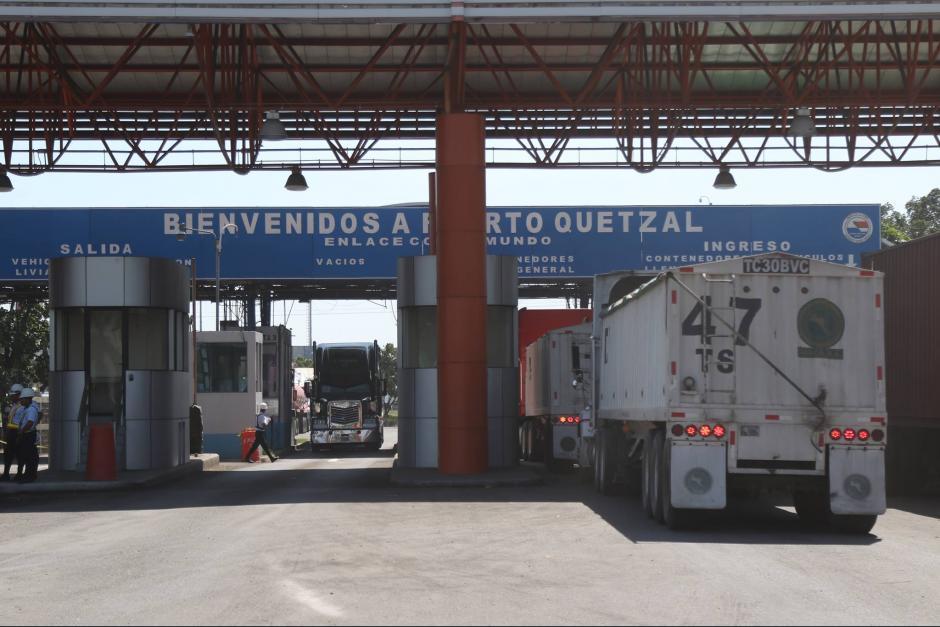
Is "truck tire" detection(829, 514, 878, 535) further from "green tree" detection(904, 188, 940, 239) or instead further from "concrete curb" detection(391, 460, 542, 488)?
"green tree" detection(904, 188, 940, 239)

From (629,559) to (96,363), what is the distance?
54.1ft

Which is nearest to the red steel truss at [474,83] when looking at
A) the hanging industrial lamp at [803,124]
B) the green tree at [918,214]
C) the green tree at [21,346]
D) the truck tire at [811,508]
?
the hanging industrial lamp at [803,124]

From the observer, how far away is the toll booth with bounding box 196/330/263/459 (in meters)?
41.8

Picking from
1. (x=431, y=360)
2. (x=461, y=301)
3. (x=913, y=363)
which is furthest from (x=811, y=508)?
(x=431, y=360)

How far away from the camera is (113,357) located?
26609 millimetres

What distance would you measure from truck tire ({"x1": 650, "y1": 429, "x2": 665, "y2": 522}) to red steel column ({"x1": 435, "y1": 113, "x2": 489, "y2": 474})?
27.8 ft

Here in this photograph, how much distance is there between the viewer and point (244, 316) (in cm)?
5225

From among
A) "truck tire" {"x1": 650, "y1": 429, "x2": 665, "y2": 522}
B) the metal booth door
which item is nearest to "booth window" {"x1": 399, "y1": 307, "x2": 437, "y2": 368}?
the metal booth door

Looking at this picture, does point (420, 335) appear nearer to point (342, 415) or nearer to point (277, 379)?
point (277, 379)

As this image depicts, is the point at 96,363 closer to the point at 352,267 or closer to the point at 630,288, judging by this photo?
the point at 630,288

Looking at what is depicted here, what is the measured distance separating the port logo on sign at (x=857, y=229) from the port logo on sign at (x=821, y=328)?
1256 inches

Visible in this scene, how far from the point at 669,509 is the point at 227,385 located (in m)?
28.5

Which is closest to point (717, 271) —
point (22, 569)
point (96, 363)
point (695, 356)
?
point (695, 356)

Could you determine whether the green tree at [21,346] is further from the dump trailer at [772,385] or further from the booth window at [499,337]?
the dump trailer at [772,385]
